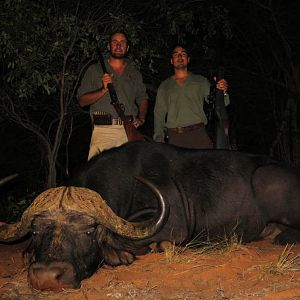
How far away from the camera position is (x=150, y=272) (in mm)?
3938

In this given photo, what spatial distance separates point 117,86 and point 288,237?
246cm

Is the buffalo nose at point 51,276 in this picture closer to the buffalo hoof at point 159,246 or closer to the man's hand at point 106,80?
the buffalo hoof at point 159,246

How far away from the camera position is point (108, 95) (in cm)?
581

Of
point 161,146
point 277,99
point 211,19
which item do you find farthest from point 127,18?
point 277,99

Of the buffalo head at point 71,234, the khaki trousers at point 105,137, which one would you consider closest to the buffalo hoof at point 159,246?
the buffalo head at point 71,234

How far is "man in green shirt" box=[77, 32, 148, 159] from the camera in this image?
573 centimetres

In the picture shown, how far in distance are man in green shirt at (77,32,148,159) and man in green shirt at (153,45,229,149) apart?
32 centimetres

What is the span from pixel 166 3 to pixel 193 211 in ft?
13.3

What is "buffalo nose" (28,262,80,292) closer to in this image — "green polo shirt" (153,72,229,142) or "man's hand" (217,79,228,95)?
"green polo shirt" (153,72,229,142)

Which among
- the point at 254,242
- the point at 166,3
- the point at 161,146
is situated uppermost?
the point at 166,3

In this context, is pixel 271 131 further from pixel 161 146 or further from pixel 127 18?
pixel 161 146

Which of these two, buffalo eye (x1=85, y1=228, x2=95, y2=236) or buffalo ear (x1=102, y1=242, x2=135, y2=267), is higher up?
buffalo eye (x1=85, y1=228, x2=95, y2=236)

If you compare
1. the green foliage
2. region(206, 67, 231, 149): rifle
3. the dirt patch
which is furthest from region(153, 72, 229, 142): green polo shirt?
the green foliage

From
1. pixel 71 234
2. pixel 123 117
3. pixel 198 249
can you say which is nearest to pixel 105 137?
pixel 123 117
